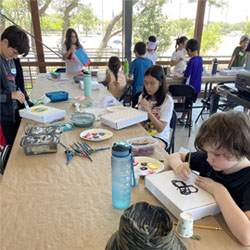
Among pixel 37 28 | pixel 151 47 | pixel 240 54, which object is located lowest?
pixel 240 54

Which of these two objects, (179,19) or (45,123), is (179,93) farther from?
(179,19)

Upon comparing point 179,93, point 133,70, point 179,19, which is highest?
point 179,19

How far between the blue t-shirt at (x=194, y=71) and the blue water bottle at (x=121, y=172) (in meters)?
3.00

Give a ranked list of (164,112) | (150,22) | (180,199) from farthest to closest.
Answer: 1. (150,22)
2. (164,112)
3. (180,199)

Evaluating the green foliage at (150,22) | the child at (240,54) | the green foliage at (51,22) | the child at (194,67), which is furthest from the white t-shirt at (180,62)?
the green foliage at (51,22)

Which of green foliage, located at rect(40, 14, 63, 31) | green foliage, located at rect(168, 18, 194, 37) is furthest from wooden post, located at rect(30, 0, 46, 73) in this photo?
green foliage, located at rect(168, 18, 194, 37)

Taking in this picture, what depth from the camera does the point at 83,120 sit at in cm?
160

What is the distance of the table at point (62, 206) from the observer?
69cm

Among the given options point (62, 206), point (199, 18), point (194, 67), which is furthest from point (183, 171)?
point (199, 18)

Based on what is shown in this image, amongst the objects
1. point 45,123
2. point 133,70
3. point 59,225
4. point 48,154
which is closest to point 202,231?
point 59,225

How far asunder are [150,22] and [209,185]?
14.8 ft

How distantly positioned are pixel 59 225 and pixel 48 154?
20.6 inches

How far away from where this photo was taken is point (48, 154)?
1.21 meters

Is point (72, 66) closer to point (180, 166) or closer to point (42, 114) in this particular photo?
point (42, 114)
